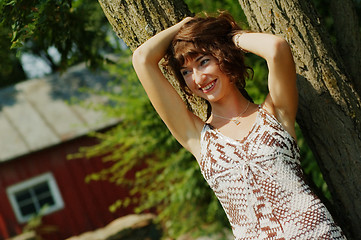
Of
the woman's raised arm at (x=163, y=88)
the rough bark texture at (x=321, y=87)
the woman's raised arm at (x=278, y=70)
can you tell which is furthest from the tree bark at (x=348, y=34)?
the woman's raised arm at (x=163, y=88)

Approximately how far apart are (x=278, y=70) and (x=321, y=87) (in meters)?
0.47

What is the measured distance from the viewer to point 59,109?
1515 centimetres

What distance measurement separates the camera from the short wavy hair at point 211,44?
2.59 metres

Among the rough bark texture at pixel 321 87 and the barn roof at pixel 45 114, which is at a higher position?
the barn roof at pixel 45 114

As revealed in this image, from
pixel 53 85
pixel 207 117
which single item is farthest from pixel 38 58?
pixel 207 117

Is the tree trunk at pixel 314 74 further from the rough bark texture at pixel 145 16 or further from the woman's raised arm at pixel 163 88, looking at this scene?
the woman's raised arm at pixel 163 88

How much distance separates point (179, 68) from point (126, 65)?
3834mm

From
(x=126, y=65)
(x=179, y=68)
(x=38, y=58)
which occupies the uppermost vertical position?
(x=38, y=58)

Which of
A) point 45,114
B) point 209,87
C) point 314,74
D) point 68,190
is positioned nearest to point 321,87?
point 314,74

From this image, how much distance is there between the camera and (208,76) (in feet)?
8.54

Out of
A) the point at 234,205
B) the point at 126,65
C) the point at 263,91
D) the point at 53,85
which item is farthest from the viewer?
the point at 53,85

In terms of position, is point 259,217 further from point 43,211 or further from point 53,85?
point 53,85

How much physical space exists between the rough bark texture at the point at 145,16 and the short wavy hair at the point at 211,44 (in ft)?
0.82

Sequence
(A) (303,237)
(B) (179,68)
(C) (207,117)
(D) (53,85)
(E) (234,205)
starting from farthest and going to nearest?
1. (D) (53,85)
2. (C) (207,117)
3. (B) (179,68)
4. (E) (234,205)
5. (A) (303,237)
